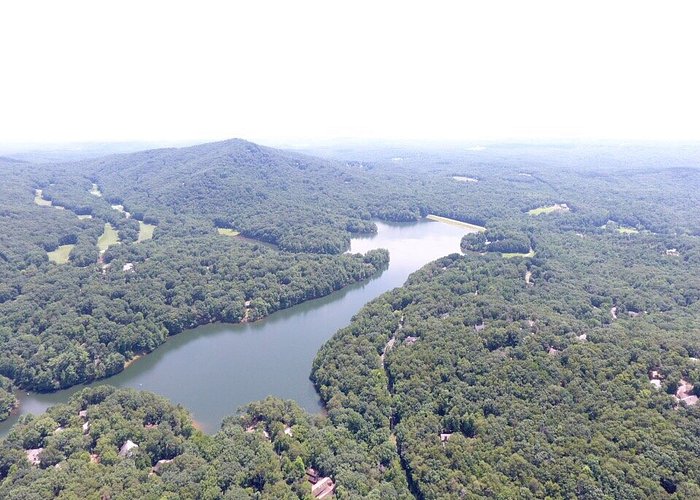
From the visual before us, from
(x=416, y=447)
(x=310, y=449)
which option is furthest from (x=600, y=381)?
(x=310, y=449)

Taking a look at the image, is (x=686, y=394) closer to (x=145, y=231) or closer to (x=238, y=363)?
(x=238, y=363)

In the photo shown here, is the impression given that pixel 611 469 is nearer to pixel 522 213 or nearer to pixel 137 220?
pixel 522 213

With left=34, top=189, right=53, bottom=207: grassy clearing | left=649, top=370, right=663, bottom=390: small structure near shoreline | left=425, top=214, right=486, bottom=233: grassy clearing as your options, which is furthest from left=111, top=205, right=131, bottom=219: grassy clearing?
left=649, top=370, right=663, bottom=390: small structure near shoreline

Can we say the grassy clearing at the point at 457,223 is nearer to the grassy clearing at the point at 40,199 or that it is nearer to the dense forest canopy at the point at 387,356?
the dense forest canopy at the point at 387,356

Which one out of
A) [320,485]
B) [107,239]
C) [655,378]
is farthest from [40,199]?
[655,378]

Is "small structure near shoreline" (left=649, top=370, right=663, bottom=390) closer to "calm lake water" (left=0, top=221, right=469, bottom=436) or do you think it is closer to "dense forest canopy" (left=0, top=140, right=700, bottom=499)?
"dense forest canopy" (left=0, top=140, right=700, bottom=499)

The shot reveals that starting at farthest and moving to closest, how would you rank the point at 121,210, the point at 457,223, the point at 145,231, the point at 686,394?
the point at 457,223, the point at 121,210, the point at 145,231, the point at 686,394
